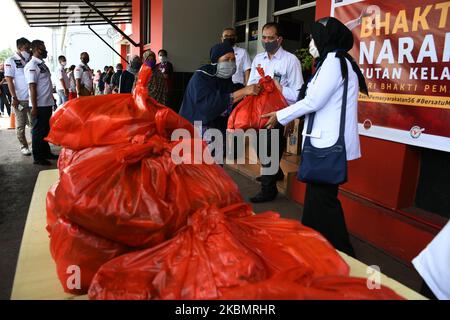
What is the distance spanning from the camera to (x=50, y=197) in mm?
1560

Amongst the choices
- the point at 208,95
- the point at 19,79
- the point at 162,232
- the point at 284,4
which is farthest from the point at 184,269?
the point at 19,79

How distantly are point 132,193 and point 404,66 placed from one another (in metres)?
2.56

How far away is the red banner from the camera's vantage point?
107 inches

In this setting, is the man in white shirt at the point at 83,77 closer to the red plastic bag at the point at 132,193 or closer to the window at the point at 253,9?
the window at the point at 253,9

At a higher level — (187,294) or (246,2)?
(246,2)

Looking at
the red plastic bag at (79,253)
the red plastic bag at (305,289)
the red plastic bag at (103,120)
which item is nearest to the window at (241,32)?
the red plastic bag at (103,120)

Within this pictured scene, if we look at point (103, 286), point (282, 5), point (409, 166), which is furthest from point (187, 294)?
point (282, 5)

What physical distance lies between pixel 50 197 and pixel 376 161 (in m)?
2.65

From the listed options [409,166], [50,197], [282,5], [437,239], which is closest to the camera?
[437,239]

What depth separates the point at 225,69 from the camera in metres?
3.09

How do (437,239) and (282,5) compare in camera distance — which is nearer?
(437,239)

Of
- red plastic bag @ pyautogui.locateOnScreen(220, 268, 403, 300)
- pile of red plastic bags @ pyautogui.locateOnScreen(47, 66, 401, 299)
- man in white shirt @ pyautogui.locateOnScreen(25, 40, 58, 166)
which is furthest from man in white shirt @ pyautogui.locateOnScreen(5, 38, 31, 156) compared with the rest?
red plastic bag @ pyautogui.locateOnScreen(220, 268, 403, 300)

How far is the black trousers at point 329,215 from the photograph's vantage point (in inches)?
103

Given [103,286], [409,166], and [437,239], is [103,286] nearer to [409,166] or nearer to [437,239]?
[437,239]
